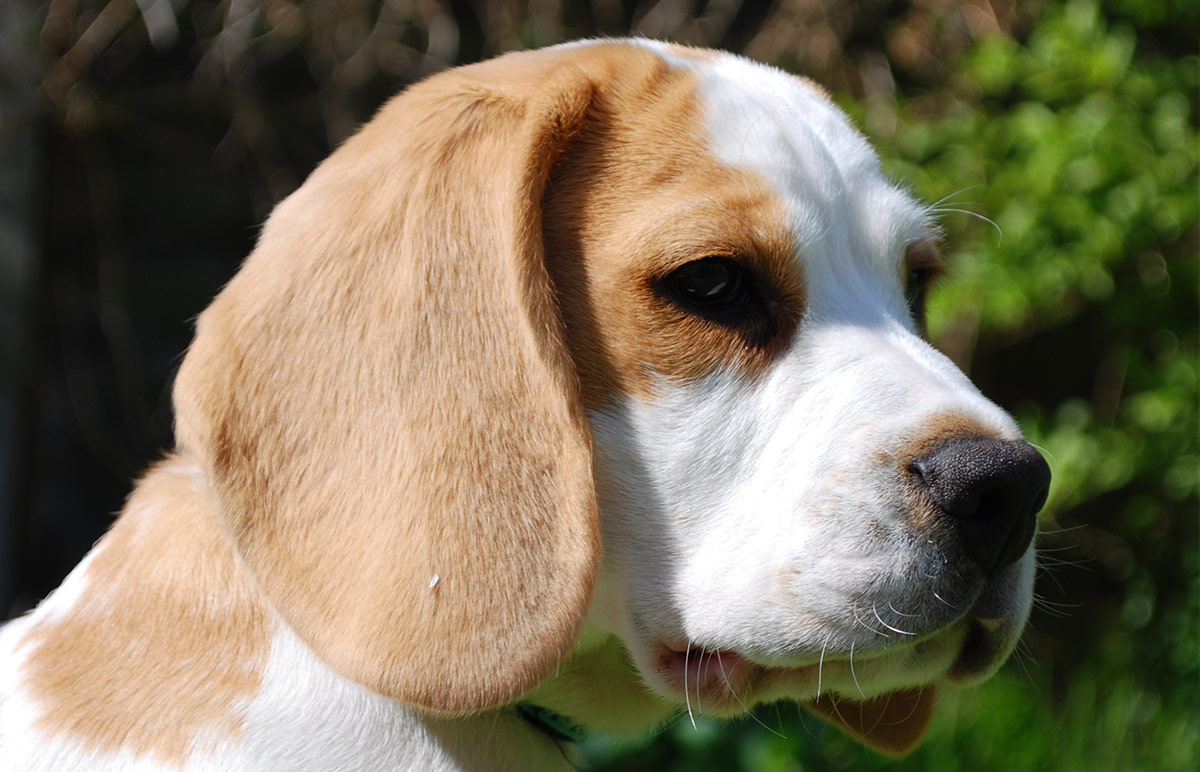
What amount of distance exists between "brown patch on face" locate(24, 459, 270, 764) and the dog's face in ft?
2.08

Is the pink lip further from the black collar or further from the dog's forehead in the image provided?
the dog's forehead

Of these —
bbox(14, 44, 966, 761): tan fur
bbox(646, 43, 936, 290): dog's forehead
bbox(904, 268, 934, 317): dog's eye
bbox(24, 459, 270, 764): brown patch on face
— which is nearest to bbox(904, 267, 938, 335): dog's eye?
bbox(904, 268, 934, 317): dog's eye

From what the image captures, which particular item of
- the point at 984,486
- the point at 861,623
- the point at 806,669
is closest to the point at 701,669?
the point at 806,669

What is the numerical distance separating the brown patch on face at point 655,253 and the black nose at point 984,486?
1.23 feet

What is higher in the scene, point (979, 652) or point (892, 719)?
point (979, 652)

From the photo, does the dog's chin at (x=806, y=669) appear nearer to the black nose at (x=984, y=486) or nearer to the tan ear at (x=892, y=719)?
the black nose at (x=984, y=486)

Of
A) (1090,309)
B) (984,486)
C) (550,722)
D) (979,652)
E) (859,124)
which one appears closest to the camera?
(984,486)

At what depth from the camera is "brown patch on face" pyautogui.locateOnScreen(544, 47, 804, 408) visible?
202 centimetres

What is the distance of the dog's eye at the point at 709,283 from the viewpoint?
2.03m

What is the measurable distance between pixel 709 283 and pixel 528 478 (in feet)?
1.56

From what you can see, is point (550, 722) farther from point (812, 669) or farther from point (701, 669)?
point (812, 669)

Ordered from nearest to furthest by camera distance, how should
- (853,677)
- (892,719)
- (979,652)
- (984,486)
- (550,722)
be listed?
1. (984,486)
2. (853,677)
3. (979,652)
4. (550,722)
5. (892,719)

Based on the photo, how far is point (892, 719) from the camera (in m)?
2.50

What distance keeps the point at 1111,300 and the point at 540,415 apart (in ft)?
13.6
